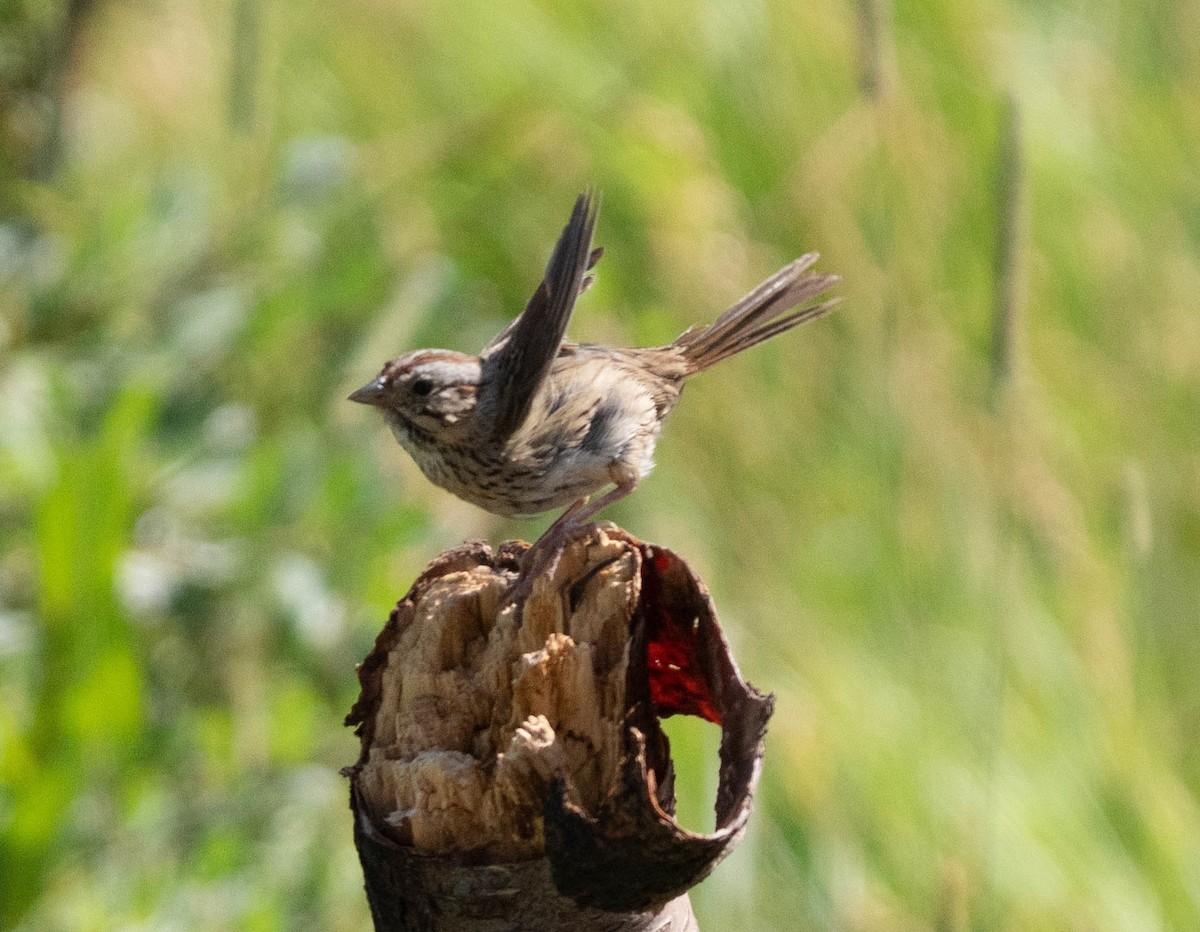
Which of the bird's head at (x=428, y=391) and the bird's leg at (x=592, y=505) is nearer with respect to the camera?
the bird's leg at (x=592, y=505)

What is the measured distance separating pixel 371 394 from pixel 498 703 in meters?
1.26

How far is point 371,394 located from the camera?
283 cm

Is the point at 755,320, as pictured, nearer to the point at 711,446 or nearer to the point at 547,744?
the point at 711,446

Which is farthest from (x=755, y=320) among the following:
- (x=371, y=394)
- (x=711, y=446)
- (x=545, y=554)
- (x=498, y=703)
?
(x=498, y=703)

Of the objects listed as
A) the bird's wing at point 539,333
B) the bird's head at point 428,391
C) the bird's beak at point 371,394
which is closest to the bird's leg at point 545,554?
the bird's wing at point 539,333

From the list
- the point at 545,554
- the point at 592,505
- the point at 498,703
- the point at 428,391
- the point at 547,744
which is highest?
the point at 428,391

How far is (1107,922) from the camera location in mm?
3357

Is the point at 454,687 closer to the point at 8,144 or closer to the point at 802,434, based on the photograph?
the point at 802,434

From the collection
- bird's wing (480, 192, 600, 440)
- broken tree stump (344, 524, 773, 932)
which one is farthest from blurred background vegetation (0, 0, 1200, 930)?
broken tree stump (344, 524, 773, 932)

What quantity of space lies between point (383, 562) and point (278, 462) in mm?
307

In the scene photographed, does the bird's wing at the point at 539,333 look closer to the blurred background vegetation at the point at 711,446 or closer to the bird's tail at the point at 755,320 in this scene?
the bird's tail at the point at 755,320

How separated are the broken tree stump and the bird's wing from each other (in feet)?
2.08

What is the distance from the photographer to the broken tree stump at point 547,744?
4.52ft

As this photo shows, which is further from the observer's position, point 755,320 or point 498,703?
point 755,320
